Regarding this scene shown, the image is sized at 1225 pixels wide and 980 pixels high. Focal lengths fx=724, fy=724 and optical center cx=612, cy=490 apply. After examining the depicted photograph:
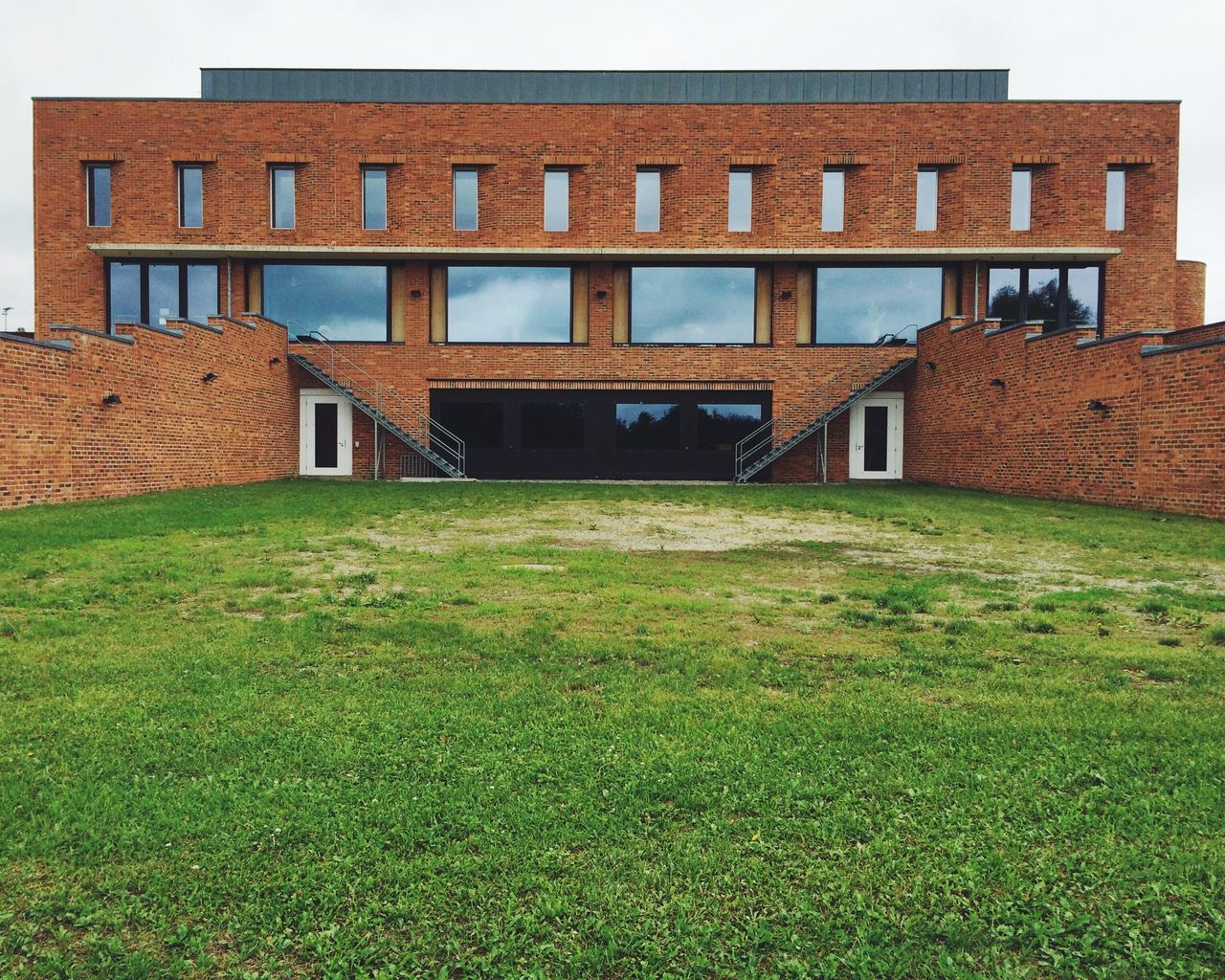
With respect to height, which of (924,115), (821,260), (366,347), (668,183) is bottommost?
(366,347)

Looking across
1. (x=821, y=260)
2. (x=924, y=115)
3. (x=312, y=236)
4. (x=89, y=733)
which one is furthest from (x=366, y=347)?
(x=89, y=733)

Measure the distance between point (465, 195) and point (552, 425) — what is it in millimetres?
7031

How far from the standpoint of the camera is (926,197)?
2080 centimetres

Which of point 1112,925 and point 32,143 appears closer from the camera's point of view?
point 1112,925

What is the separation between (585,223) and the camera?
20.7 metres

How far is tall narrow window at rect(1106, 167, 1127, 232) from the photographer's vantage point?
66.9ft

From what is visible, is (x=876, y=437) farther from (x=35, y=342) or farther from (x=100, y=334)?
(x=35, y=342)

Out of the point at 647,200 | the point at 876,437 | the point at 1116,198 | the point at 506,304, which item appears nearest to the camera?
the point at 1116,198

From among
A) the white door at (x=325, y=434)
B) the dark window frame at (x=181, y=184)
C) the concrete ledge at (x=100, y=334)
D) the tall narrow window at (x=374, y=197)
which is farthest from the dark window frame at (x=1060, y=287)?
the dark window frame at (x=181, y=184)

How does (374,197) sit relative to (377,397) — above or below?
above

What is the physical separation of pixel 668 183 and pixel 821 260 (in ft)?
16.1

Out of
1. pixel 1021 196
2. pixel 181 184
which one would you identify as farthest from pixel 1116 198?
pixel 181 184

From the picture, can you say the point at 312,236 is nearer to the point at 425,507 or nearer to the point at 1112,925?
the point at 425,507

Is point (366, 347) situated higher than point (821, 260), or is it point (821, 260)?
point (821, 260)
